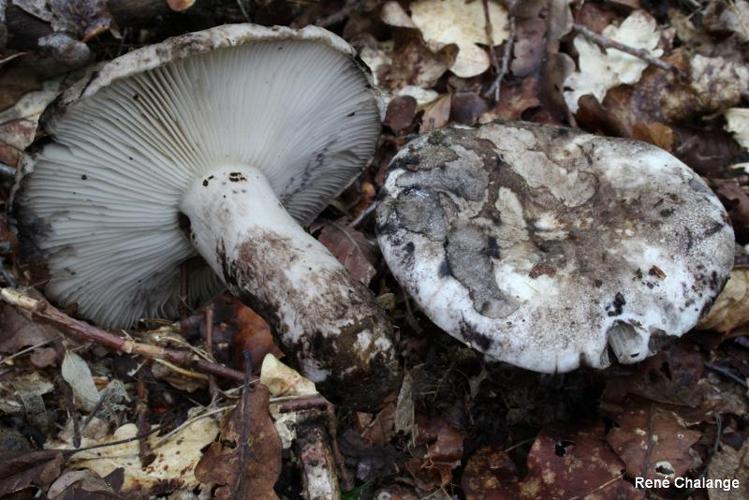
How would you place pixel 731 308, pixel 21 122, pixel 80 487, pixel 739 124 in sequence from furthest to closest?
pixel 739 124
pixel 21 122
pixel 731 308
pixel 80 487

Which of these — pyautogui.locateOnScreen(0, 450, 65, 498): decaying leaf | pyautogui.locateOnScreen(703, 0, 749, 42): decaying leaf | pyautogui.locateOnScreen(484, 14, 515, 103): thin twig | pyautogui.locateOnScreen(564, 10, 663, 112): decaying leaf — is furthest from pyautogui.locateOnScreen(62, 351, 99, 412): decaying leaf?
pyautogui.locateOnScreen(703, 0, 749, 42): decaying leaf

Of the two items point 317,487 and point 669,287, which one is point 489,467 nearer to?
point 317,487

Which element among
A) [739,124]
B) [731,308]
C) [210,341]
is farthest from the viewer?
[739,124]

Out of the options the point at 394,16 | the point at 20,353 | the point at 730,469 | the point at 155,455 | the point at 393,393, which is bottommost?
the point at 730,469

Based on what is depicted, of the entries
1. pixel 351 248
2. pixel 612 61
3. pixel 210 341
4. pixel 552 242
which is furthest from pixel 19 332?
pixel 612 61

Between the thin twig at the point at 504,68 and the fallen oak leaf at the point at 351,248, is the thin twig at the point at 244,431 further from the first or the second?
the thin twig at the point at 504,68

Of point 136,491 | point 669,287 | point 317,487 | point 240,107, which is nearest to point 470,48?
point 240,107

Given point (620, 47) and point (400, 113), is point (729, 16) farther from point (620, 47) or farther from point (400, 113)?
point (400, 113)
